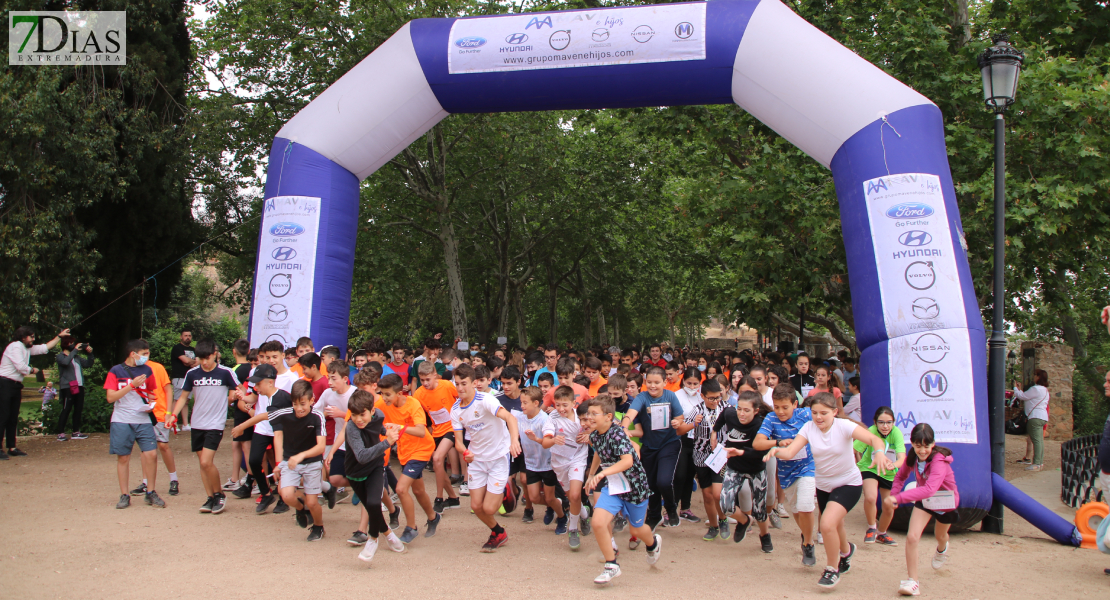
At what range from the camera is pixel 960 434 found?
7246mm

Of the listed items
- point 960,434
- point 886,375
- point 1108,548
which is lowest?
point 1108,548

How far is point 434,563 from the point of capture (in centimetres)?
625

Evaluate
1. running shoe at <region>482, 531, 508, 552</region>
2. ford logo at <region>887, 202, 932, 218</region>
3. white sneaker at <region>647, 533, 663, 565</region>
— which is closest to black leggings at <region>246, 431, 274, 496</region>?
running shoe at <region>482, 531, 508, 552</region>

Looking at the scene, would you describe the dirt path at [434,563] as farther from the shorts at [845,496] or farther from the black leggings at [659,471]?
the shorts at [845,496]

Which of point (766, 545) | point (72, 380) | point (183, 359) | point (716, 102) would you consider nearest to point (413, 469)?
point (766, 545)

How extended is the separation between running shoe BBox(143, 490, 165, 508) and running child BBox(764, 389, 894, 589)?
19.8 feet

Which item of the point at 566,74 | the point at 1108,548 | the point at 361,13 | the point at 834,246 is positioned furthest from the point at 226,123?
the point at 1108,548

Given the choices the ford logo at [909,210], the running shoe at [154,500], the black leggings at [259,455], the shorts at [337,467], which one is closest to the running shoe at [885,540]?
the ford logo at [909,210]

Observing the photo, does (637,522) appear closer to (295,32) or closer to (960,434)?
(960,434)

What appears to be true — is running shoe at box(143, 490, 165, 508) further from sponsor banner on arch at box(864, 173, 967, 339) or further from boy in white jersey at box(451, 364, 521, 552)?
sponsor banner on arch at box(864, 173, 967, 339)

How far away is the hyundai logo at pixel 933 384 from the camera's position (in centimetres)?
733

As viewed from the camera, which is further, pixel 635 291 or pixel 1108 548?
pixel 635 291

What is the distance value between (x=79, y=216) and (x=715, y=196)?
36.5ft

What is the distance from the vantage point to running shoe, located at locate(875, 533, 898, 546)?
7067mm
